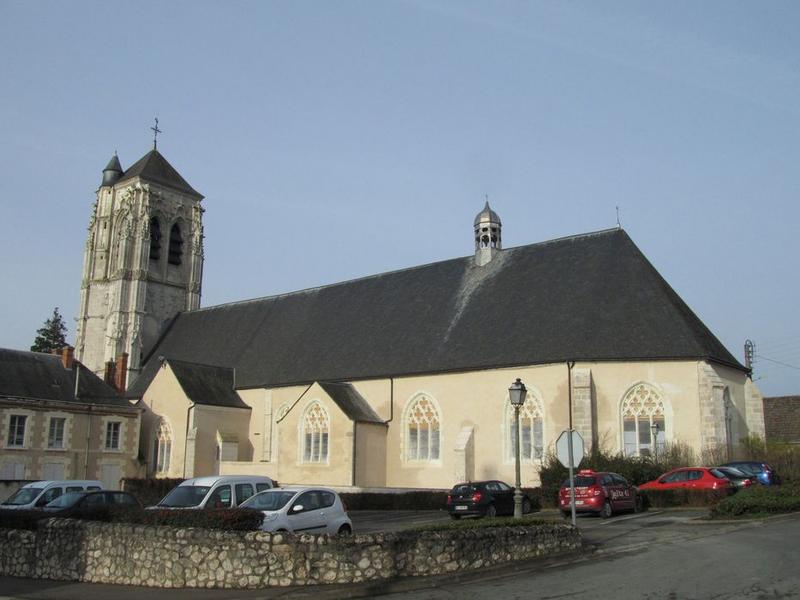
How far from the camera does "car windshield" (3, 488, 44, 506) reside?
22891mm

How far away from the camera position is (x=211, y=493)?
19016 mm

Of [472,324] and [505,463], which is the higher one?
[472,324]

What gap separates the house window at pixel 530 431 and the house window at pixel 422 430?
12.3 ft

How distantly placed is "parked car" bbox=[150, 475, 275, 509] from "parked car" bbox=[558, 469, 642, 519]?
368 inches

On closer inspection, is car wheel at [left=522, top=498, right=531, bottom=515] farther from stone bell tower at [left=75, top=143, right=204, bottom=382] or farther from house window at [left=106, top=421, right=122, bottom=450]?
stone bell tower at [left=75, top=143, right=204, bottom=382]

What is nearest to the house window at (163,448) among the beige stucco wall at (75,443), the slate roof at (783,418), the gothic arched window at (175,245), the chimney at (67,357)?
the beige stucco wall at (75,443)

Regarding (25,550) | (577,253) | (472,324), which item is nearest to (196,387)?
(472,324)

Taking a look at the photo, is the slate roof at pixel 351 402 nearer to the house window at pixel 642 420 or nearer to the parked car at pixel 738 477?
the house window at pixel 642 420

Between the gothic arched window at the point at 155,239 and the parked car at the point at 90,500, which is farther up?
the gothic arched window at the point at 155,239

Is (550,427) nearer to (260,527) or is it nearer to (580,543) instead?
(580,543)

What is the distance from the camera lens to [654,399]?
103ft

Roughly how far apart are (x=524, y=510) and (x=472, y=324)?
39.4 ft

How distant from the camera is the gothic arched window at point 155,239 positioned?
55.0 metres

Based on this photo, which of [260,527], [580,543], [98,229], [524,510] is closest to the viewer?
[260,527]
